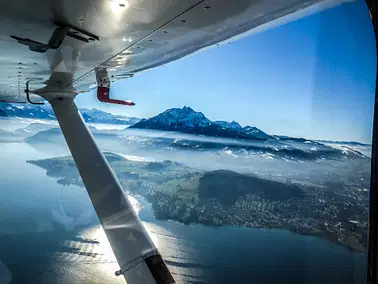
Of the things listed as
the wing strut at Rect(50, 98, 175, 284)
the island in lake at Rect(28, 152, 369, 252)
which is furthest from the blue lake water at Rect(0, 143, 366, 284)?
the wing strut at Rect(50, 98, 175, 284)

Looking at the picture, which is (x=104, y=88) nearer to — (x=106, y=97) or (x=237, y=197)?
(x=106, y=97)

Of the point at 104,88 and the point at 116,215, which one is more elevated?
the point at 104,88

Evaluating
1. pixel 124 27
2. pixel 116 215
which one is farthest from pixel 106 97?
pixel 124 27

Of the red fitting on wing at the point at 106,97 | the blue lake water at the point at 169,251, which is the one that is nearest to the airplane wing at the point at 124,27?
the red fitting on wing at the point at 106,97

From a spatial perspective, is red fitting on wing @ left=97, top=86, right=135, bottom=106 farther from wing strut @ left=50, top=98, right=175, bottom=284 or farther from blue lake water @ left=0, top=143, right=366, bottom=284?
blue lake water @ left=0, top=143, right=366, bottom=284

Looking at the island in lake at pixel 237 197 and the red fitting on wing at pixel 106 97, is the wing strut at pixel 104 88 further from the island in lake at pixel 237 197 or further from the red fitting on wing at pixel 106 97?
the island in lake at pixel 237 197

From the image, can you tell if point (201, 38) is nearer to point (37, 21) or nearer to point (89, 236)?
point (37, 21)

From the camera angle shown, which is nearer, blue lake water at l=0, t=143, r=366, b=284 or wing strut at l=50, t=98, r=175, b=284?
wing strut at l=50, t=98, r=175, b=284
